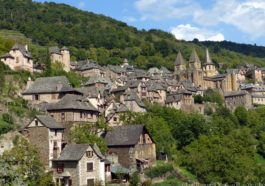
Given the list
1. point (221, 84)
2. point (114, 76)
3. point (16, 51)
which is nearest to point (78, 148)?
point (16, 51)

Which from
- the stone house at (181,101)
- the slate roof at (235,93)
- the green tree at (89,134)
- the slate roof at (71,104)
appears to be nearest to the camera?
the green tree at (89,134)

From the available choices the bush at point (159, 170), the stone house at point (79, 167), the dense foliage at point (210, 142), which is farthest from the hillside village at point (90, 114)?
the dense foliage at point (210, 142)

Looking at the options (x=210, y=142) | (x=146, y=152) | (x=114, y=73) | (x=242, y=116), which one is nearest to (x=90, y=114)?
(x=146, y=152)

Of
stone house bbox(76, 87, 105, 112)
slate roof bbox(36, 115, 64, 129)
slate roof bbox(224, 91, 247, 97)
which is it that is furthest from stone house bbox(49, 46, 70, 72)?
slate roof bbox(224, 91, 247, 97)

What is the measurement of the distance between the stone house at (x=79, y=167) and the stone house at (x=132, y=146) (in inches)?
245

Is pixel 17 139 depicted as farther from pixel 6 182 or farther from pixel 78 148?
pixel 6 182

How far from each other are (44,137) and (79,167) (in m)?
6.23

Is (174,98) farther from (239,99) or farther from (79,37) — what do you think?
(79,37)

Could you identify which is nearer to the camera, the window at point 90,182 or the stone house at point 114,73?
the window at point 90,182

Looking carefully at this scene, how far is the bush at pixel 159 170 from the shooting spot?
53.9 meters

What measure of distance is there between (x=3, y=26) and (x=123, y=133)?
11019 cm

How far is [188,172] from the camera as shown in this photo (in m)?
60.6

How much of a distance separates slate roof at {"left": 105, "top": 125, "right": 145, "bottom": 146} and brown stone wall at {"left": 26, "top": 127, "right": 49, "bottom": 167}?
9530mm

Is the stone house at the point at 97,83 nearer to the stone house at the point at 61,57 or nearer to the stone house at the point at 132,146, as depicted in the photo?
the stone house at the point at 61,57
